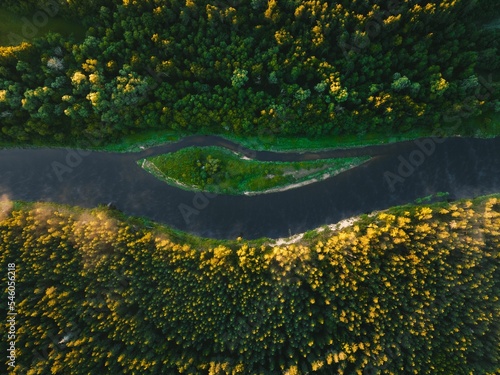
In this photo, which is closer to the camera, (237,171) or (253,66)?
(253,66)

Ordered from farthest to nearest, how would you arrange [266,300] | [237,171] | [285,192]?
1. [285,192]
2. [237,171]
3. [266,300]

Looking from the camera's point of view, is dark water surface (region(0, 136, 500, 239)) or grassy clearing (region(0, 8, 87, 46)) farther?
dark water surface (region(0, 136, 500, 239))

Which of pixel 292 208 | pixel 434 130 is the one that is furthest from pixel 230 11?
pixel 434 130

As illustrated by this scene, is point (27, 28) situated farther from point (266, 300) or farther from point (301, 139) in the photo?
point (266, 300)

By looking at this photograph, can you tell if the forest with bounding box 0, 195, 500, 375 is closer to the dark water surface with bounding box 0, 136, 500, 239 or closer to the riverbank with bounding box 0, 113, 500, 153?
the dark water surface with bounding box 0, 136, 500, 239

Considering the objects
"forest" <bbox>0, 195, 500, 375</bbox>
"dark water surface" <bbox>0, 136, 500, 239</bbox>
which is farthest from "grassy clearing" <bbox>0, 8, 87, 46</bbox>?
"forest" <bbox>0, 195, 500, 375</bbox>

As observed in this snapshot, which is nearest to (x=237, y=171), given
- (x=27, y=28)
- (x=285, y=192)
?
(x=285, y=192)
